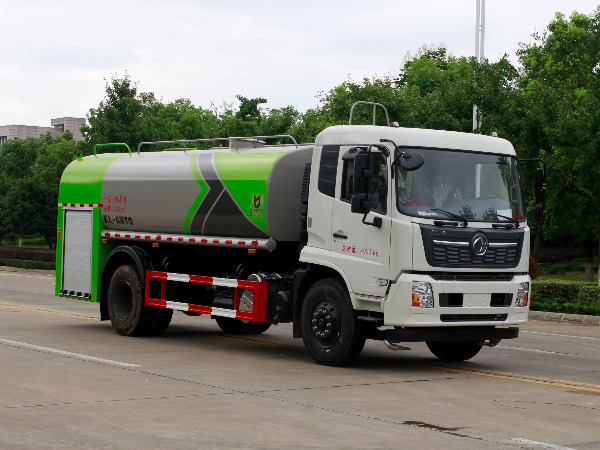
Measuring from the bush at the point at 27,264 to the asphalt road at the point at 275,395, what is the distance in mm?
30795

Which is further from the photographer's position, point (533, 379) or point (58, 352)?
point (58, 352)

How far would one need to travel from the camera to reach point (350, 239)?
12.1 metres

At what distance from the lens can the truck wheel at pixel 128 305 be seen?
15.6 metres

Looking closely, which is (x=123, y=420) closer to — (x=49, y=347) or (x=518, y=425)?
(x=518, y=425)

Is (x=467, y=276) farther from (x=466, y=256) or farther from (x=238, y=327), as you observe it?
(x=238, y=327)

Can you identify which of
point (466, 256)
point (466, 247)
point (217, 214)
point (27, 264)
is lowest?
point (27, 264)

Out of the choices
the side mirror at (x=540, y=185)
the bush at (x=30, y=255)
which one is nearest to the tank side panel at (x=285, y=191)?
the side mirror at (x=540, y=185)

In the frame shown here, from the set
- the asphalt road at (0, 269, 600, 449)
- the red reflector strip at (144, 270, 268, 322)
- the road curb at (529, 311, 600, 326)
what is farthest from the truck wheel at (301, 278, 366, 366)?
the road curb at (529, 311, 600, 326)

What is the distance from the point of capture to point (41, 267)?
153ft

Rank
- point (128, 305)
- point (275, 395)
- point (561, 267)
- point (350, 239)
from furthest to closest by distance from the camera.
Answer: point (561, 267)
point (128, 305)
point (350, 239)
point (275, 395)

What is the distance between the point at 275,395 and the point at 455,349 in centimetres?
435

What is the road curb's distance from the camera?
22156 mm

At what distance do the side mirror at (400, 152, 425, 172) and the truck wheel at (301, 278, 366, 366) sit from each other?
1.83m

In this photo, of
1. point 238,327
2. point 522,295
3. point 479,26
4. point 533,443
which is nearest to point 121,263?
point 238,327
